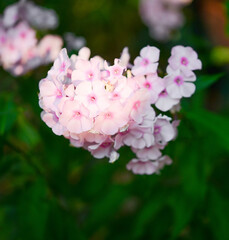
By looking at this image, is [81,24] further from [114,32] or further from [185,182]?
[185,182]

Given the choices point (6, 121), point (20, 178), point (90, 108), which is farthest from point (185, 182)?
point (20, 178)

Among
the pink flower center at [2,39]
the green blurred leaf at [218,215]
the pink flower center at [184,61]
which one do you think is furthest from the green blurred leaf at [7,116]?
the green blurred leaf at [218,215]

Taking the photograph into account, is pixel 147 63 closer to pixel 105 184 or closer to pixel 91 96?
pixel 91 96

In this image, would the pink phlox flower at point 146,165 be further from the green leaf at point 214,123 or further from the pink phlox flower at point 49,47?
the pink phlox flower at point 49,47

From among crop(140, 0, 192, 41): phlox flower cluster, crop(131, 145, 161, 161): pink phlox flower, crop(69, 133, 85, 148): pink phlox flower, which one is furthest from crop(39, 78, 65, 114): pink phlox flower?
crop(140, 0, 192, 41): phlox flower cluster

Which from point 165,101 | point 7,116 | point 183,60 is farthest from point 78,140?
point 7,116

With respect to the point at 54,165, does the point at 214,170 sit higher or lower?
lower

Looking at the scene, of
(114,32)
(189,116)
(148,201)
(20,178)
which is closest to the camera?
(189,116)
